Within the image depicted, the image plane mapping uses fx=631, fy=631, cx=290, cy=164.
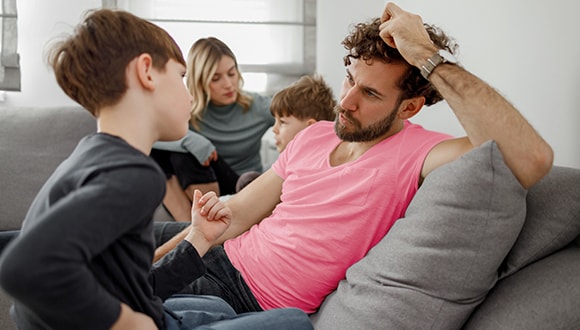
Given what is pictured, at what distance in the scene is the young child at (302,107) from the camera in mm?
2572

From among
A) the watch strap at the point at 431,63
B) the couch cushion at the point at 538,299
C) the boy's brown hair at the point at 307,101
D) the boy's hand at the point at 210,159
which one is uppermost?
the watch strap at the point at 431,63

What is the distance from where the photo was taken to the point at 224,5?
13.8 feet

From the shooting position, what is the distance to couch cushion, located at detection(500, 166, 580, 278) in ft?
4.05

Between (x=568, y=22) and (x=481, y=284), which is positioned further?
(x=568, y=22)

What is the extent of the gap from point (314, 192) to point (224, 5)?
2892 mm

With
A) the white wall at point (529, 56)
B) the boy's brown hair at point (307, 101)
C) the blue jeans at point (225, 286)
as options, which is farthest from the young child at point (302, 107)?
the blue jeans at point (225, 286)

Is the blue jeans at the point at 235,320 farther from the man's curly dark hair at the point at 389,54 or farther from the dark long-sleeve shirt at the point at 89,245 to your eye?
the man's curly dark hair at the point at 389,54

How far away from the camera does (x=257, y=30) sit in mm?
4250

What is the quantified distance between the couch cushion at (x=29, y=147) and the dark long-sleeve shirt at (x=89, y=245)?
5.10 ft

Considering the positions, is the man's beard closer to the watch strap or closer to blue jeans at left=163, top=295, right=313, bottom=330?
the watch strap

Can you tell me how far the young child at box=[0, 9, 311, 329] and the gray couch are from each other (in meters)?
0.21

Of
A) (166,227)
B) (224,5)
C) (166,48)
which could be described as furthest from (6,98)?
(166,48)

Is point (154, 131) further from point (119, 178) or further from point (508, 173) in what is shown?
point (508, 173)

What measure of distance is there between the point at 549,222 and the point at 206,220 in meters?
0.71
